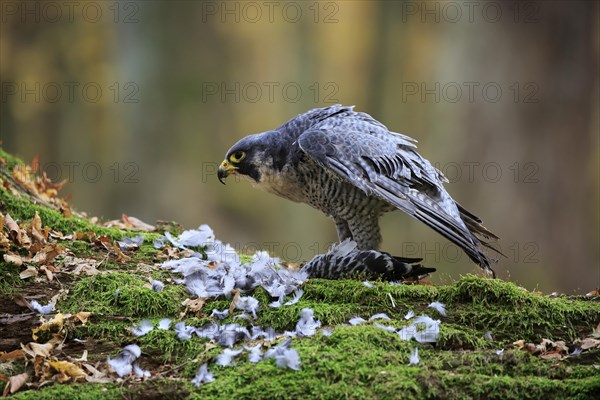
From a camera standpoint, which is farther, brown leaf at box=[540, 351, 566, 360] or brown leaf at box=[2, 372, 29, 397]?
brown leaf at box=[540, 351, 566, 360]

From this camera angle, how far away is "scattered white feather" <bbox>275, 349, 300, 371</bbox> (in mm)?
3732

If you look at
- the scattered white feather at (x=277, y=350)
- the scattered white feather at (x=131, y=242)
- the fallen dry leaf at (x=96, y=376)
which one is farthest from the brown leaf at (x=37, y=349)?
the scattered white feather at (x=131, y=242)

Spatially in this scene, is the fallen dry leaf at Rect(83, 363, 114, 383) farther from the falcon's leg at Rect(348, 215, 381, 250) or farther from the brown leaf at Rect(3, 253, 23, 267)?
the falcon's leg at Rect(348, 215, 381, 250)

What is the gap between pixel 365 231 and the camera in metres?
5.93

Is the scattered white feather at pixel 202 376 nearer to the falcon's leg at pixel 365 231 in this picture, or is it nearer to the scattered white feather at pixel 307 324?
the scattered white feather at pixel 307 324

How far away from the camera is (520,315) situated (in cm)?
439

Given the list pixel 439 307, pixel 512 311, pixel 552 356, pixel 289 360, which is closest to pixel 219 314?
pixel 289 360

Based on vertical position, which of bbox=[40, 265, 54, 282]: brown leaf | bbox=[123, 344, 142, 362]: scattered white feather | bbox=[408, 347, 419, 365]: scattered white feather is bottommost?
bbox=[123, 344, 142, 362]: scattered white feather

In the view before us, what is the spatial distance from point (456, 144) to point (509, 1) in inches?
94.4

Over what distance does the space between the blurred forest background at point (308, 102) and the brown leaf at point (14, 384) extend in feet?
19.8

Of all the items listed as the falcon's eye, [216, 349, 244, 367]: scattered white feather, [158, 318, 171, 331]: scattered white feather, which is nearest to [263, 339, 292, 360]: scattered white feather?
[216, 349, 244, 367]: scattered white feather

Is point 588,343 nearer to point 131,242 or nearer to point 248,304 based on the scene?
point 248,304

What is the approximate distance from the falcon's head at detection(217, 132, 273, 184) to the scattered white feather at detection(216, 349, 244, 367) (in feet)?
8.21

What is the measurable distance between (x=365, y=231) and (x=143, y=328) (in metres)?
2.35
